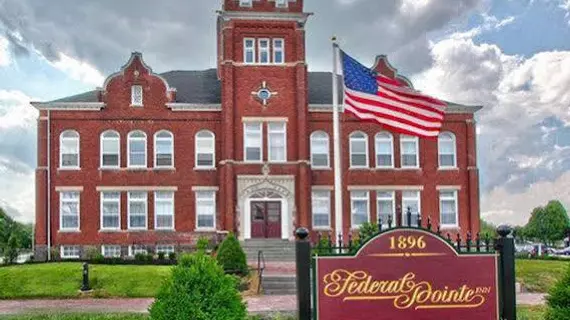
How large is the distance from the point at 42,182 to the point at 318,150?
14641 mm

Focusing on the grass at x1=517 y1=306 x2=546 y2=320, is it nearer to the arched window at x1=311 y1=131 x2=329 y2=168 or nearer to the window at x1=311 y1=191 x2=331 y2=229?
the window at x1=311 y1=191 x2=331 y2=229

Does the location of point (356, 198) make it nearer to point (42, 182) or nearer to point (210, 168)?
point (210, 168)

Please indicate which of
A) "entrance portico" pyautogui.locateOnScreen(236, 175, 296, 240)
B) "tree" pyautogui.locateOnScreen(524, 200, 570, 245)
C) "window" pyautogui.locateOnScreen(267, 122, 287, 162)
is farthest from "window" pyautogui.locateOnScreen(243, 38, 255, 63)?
"tree" pyautogui.locateOnScreen(524, 200, 570, 245)

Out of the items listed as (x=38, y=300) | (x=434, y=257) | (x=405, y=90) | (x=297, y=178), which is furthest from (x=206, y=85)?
(x=434, y=257)

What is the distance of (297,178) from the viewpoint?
39594 millimetres

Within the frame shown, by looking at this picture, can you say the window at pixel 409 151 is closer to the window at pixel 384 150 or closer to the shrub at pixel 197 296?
the window at pixel 384 150

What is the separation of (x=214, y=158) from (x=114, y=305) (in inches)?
734

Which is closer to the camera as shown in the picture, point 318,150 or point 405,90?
point 405,90

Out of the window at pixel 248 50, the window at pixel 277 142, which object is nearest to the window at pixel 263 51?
the window at pixel 248 50

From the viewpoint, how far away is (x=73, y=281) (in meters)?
26.5

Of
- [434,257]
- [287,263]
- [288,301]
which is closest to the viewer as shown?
[434,257]

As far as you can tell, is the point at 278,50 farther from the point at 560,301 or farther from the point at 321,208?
the point at 560,301

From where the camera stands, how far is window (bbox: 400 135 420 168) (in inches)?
1658

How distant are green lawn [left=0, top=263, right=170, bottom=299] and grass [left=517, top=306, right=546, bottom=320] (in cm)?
1131
